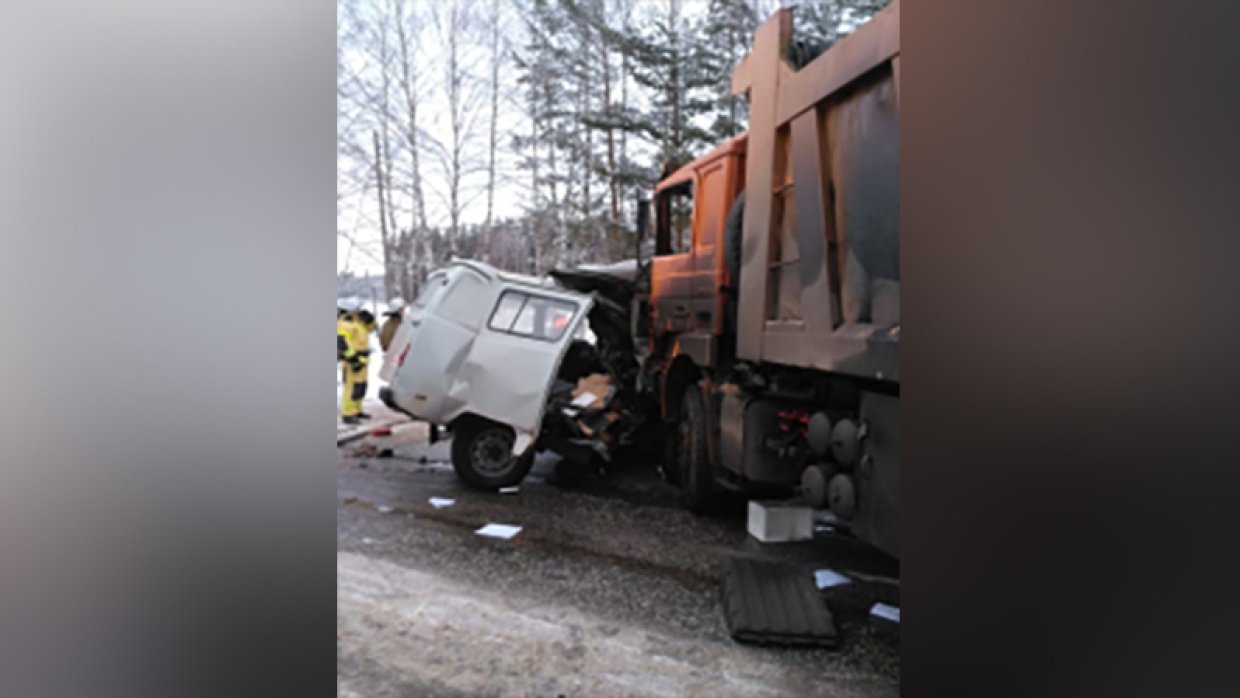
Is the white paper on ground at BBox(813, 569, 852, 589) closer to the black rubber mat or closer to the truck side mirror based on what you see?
the black rubber mat

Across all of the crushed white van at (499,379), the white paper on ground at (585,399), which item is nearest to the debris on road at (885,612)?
the crushed white van at (499,379)

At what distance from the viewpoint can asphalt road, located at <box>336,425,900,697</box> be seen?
337 centimetres

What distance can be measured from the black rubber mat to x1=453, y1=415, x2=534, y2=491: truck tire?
3033 millimetres

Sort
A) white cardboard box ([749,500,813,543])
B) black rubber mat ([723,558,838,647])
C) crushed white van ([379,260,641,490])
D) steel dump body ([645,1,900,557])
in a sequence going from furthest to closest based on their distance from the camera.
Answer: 1. crushed white van ([379,260,641,490])
2. white cardboard box ([749,500,813,543])
3. black rubber mat ([723,558,838,647])
4. steel dump body ([645,1,900,557])

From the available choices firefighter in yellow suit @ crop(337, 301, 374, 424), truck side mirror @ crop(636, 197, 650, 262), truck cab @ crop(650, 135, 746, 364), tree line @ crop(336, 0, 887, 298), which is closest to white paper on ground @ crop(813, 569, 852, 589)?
truck cab @ crop(650, 135, 746, 364)

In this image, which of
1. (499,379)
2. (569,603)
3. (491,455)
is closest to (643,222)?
(499,379)

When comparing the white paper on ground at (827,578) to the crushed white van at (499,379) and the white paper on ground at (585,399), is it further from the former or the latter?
the white paper on ground at (585,399)

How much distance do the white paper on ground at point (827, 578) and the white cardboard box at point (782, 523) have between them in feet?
2.28

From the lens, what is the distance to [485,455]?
7.07m
